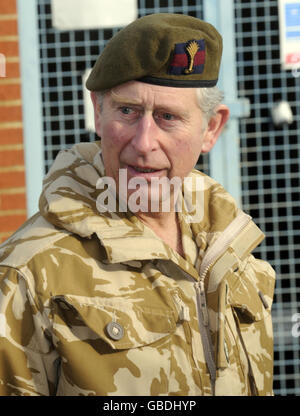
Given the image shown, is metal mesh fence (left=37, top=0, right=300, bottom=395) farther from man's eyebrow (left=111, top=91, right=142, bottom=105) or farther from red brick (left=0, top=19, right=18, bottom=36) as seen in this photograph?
man's eyebrow (left=111, top=91, right=142, bottom=105)

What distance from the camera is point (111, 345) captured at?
5.20ft

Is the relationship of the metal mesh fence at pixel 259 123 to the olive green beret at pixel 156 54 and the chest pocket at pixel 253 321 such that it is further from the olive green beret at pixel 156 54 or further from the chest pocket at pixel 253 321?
the olive green beret at pixel 156 54

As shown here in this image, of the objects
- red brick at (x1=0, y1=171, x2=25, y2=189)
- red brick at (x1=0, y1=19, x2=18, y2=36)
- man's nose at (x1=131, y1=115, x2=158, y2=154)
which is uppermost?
red brick at (x1=0, y1=19, x2=18, y2=36)

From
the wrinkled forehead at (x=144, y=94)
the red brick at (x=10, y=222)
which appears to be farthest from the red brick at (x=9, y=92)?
the wrinkled forehead at (x=144, y=94)

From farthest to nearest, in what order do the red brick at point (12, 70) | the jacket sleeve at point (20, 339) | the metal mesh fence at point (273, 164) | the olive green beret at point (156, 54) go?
the metal mesh fence at point (273, 164)
the red brick at point (12, 70)
the olive green beret at point (156, 54)
the jacket sleeve at point (20, 339)

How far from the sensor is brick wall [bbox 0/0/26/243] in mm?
3507

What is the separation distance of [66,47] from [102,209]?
2.08 meters

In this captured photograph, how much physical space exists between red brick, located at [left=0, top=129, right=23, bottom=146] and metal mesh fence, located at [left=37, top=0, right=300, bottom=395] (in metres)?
0.15

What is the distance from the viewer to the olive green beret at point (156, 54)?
166cm

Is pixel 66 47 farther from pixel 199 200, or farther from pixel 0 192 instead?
pixel 199 200

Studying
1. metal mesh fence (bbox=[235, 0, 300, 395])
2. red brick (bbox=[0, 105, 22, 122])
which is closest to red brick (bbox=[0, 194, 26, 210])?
red brick (bbox=[0, 105, 22, 122])

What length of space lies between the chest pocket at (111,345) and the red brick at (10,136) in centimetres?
209

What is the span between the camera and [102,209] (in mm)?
1723

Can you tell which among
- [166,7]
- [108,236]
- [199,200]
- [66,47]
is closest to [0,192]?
[66,47]
